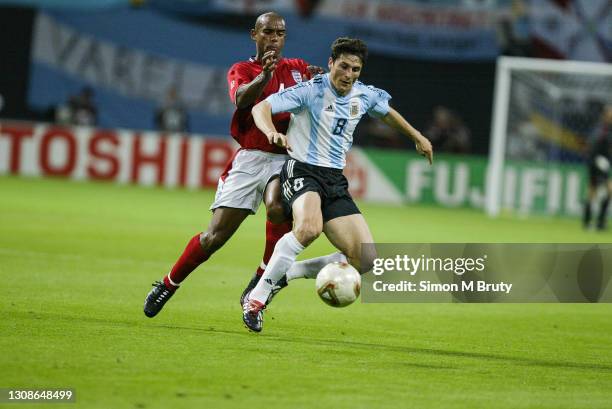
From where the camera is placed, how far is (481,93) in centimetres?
2672

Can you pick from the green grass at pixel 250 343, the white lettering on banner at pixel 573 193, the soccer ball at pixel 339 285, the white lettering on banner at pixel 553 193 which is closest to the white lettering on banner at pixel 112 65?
the white lettering on banner at pixel 553 193

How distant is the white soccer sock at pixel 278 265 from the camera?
7.77m

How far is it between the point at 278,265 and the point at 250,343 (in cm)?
60

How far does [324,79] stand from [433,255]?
2.59m

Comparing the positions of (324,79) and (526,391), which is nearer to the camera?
(526,391)

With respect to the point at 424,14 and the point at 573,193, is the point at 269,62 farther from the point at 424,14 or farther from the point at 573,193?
the point at 424,14

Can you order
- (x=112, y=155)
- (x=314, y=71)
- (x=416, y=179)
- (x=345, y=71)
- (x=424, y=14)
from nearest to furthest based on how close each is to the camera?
(x=345, y=71), (x=314, y=71), (x=112, y=155), (x=416, y=179), (x=424, y=14)

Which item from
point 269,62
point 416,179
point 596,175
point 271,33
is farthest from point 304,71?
point 416,179

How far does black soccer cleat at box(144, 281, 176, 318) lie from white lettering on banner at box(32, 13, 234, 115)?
1783 cm

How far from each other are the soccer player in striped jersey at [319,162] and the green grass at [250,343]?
1.88 ft

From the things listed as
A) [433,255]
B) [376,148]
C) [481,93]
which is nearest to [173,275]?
[433,255]

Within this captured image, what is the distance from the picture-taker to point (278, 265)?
25.5ft

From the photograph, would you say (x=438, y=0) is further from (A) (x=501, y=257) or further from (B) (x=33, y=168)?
(A) (x=501, y=257)

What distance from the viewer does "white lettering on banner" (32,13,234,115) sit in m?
25.6
